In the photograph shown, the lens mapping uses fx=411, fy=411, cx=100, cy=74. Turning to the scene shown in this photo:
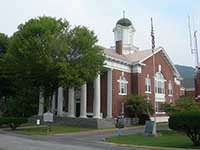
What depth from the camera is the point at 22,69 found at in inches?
1797

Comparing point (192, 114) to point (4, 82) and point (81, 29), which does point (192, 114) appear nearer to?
point (81, 29)

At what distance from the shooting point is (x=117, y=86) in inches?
2249

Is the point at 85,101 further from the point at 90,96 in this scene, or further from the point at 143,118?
the point at 143,118

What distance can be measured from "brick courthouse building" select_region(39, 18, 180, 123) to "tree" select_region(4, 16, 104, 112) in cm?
728

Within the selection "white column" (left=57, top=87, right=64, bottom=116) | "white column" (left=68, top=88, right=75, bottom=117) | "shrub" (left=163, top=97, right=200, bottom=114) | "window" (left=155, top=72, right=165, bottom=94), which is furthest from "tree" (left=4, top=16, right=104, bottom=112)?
"window" (left=155, top=72, right=165, bottom=94)

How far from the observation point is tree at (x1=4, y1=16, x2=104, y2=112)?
44.1 metres

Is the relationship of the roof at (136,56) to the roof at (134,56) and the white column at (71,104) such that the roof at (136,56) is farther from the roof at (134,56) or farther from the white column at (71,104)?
the white column at (71,104)

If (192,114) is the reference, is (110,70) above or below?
above

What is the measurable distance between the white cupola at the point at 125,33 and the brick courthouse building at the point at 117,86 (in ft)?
0.87

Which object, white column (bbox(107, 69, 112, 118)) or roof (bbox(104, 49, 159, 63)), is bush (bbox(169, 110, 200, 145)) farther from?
roof (bbox(104, 49, 159, 63))

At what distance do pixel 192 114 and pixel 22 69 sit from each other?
26.2 m

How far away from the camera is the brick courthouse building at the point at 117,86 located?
54.5 m

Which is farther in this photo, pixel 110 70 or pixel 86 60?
pixel 110 70

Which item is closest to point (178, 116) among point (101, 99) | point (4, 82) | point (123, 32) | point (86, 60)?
point (86, 60)
